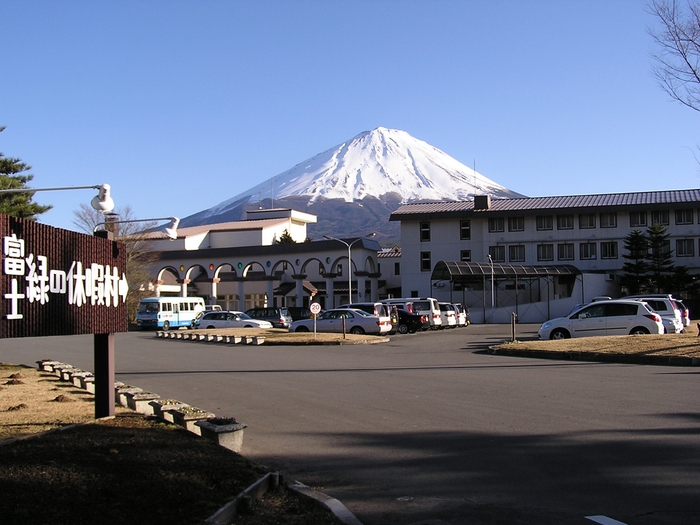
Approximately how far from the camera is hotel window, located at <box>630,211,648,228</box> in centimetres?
5991

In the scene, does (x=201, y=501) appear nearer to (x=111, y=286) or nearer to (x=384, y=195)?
(x=111, y=286)

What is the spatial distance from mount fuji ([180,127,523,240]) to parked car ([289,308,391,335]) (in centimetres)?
11590

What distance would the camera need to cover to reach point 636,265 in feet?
185

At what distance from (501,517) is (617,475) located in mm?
1789

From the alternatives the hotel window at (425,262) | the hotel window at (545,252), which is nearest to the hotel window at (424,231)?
the hotel window at (425,262)

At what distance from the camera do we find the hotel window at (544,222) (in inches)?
2447

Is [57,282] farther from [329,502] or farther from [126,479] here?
[329,502]

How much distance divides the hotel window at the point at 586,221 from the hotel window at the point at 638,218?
3081 mm

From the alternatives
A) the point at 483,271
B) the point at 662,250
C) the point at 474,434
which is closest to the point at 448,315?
the point at 483,271

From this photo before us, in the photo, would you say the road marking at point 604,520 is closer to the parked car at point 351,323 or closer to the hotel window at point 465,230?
the parked car at point 351,323

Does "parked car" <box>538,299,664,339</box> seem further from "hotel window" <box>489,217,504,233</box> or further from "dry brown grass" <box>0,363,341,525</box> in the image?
"hotel window" <box>489,217,504,233</box>

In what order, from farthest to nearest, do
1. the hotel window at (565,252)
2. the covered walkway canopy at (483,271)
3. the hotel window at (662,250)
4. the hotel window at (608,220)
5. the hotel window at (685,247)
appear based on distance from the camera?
the hotel window at (565,252) → the hotel window at (608,220) → the hotel window at (685,247) → the hotel window at (662,250) → the covered walkway canopy at (483,271)

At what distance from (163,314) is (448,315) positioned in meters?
18.9

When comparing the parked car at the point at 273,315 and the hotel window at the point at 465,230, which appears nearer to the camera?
the parked car at the point at 273,315
